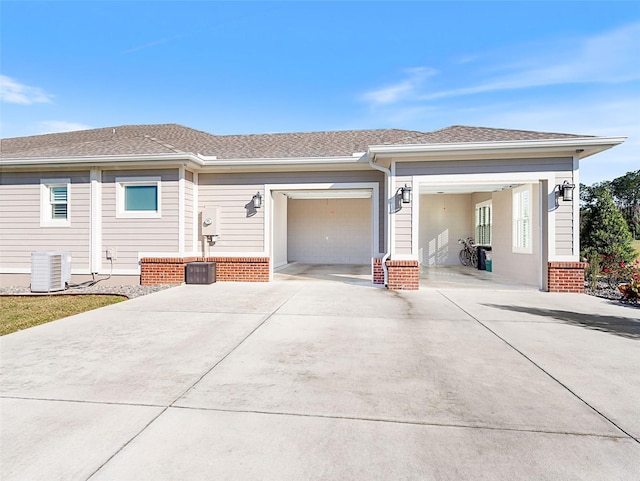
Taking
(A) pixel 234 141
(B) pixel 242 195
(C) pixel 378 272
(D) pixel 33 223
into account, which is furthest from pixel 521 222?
(D) pixel 33 223

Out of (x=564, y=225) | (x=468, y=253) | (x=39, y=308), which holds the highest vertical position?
(x=564, y=225)

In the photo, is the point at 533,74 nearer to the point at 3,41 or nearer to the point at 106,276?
the point at 106,276

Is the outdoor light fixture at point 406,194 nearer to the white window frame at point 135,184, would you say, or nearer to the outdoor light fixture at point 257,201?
the outdoor light fixture at point 257,201

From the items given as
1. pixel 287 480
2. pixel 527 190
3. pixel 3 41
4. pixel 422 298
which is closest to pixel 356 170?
pixel 422 298

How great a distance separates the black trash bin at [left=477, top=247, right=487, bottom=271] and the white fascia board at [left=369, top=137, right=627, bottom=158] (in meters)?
5.74

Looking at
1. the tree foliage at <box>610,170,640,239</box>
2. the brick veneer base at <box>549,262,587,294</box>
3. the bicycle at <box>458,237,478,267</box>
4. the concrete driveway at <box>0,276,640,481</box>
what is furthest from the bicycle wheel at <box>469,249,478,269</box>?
the tree foliage at <box>610,170,640,239</box>

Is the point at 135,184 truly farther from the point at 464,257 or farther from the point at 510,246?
the point at 464,257

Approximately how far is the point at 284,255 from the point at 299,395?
12.6 metres

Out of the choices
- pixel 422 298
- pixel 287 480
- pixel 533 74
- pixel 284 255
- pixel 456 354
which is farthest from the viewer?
pixel 284 255

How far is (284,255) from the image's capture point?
15195mm

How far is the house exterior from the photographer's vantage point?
7777 mm

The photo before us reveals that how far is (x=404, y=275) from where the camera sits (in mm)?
8000

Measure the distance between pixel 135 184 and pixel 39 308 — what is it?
3.90m

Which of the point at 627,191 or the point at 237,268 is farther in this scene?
the point at 627,191
